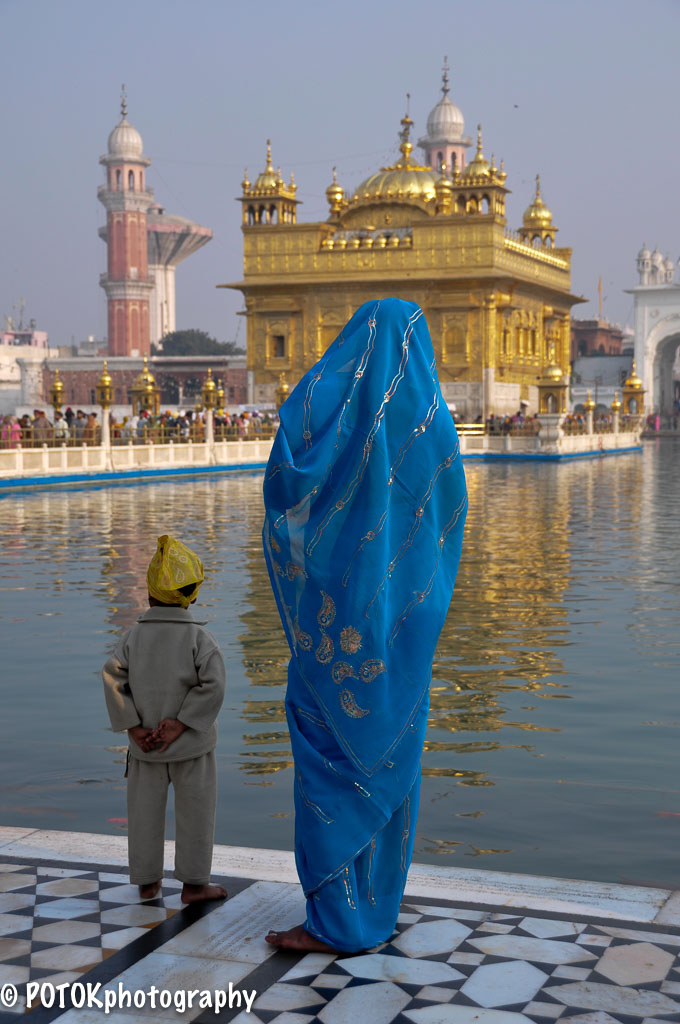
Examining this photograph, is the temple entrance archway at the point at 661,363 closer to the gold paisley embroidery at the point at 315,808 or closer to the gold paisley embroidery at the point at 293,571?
the gold paisley embroidery at the point at 293,571

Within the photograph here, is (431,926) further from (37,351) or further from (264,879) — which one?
(37,351)

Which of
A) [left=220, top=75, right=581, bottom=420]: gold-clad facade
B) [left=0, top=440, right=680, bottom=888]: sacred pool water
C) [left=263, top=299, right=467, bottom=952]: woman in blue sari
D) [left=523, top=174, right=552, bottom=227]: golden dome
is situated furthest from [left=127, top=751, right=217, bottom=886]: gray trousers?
[left=523, top=174, right=552, bottom=227]: golden dome

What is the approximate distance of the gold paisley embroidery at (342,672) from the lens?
9.14 ft

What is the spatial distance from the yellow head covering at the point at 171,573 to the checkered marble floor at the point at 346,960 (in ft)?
2.27

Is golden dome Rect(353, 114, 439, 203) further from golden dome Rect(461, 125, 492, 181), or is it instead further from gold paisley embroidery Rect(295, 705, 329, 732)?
gold paisley embroidery Rect(295, 705, 329, 732)

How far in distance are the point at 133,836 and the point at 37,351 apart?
68415mm

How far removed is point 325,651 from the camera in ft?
9.22

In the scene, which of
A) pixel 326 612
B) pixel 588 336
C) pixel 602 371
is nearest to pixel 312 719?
pixel 326 612

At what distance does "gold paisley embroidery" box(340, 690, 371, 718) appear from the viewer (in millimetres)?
2777

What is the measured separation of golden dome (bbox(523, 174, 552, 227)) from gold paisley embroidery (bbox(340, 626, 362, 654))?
166ft

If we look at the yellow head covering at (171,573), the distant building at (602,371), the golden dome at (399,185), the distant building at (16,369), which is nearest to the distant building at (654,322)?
the distant building at (602,371)

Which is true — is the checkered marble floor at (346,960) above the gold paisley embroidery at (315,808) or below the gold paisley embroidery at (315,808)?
below

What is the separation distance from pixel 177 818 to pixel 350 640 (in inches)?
26.5

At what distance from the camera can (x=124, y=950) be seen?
8.91ft
